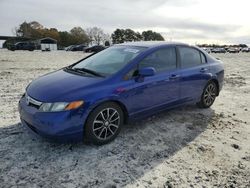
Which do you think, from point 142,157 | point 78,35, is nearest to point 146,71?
point 142,157

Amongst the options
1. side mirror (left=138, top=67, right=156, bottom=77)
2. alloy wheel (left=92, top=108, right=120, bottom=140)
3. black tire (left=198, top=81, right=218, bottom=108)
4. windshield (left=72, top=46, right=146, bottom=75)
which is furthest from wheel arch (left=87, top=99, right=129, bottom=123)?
black tire (left=198, top=81, right=218, bottom=108)

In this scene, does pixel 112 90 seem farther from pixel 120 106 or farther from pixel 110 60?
pixel 110 60

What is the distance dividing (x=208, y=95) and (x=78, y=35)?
91383 millimetres

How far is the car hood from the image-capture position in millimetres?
3977

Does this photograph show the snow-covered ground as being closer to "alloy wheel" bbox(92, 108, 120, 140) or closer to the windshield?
"alloy wheel" bbox(92, 108, 120, 140)

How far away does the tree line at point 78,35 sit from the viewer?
93062mm

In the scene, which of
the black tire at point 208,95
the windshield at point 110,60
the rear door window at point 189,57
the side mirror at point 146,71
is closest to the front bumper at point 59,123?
the windshield at point 110,60

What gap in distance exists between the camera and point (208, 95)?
6402 mm

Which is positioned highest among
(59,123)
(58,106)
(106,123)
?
(58,106)

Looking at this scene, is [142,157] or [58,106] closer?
[58,106]

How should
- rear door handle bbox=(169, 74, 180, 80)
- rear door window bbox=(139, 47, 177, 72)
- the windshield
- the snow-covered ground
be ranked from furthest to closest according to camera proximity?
rear door handle bbox=(169, 74, 180, 80)
rear door window bbox=(139, 47, 177, 72)
the windshield
the snow-covered ground

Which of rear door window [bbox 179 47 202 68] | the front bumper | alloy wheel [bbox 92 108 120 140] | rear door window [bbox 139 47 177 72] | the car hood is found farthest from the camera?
rear door window [bbox 179 47 202 68]

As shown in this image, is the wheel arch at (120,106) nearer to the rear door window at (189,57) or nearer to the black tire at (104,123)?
the black tire at (104,123)

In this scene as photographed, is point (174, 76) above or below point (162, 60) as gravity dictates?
below
